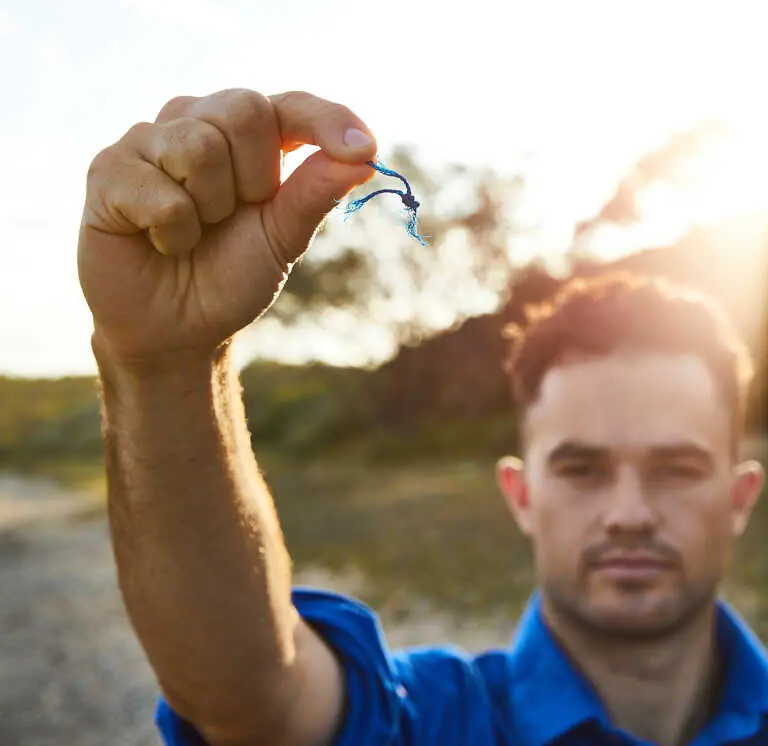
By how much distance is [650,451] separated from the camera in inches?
88.4

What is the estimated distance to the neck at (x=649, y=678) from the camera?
7.21 feet

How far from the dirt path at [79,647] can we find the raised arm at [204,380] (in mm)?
4502

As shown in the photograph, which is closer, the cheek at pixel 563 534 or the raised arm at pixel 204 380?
the raised arm at pixel 204 380

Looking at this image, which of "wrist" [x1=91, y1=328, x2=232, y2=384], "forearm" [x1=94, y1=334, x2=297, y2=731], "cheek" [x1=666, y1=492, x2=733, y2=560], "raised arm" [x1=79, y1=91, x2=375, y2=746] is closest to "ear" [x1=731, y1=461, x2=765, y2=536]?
"cheek" [x1=666, y1=492, x2=733, y2=560]

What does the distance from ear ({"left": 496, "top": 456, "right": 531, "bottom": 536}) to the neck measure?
1.03 ft

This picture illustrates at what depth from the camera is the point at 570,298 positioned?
267 cm

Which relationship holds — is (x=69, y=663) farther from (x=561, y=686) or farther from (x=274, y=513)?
(x=274, y=513)

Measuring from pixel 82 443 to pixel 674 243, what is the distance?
2009 cm

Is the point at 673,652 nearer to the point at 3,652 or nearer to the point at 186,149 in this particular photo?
the point at 186,149

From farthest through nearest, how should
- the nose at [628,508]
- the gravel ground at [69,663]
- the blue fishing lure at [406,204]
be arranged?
the gravel ground at [69,663] < the nose at [628,508] < the blue fishing lure at [406,204]

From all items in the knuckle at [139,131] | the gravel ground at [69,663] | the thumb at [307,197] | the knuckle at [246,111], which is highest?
the knuckle at [246,111]

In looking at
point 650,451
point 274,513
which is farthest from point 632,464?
point 274,513

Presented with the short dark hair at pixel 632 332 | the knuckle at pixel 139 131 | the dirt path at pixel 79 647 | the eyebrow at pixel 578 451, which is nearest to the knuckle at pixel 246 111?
the knuckle at pixel 139 131

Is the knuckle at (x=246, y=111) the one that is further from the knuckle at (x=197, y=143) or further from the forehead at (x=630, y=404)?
the forehead at (x=630, y=404)
